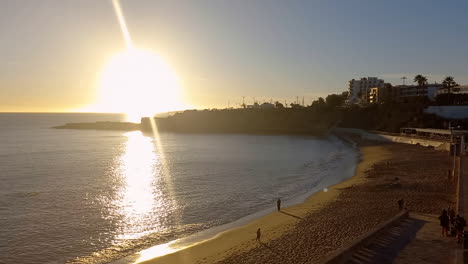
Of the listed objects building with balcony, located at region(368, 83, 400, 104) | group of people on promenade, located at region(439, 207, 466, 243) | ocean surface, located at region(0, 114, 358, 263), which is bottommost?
ocean surface, located at region(0, 114, 358, 263)

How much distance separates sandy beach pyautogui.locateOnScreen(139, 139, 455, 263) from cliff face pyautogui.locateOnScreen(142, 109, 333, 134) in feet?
367

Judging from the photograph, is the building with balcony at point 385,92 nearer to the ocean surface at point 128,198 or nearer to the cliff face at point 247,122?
the cliff face at point 247,122

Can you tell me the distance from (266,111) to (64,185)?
137 metres

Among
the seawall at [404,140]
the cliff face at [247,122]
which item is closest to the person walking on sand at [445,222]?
the seawall at [404,140]

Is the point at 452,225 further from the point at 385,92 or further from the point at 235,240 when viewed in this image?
the point at 385,92

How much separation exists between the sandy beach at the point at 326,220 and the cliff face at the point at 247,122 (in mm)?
111946

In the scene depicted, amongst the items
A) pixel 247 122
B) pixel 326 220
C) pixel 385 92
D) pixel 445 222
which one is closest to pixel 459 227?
pixel 445 222

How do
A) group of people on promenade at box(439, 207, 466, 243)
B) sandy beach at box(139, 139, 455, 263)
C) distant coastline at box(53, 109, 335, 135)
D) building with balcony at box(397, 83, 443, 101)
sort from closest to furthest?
group of people on promenade at box(439, 207, 466, 243) → sandy beach at box(139, 139, 455, 263) → building with balcony at box(397, 83, 443, 101) → distant coastline at box(53, 109, 335, 135)

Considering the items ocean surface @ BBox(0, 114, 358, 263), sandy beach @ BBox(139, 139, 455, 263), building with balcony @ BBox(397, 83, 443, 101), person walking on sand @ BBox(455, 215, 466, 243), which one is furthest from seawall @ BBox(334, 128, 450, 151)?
building with balcony @ BBox(397, 83, 443, 101)

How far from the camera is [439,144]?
6172 cm

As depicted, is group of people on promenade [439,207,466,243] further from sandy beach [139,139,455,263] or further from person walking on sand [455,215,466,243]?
sandy beach [139,139,455,263]

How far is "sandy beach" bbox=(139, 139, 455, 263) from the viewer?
1934 centimetres

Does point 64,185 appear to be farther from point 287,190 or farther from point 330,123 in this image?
point 330,123

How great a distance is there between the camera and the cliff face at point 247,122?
15800 centimetres
